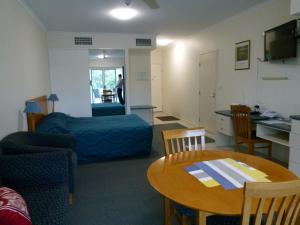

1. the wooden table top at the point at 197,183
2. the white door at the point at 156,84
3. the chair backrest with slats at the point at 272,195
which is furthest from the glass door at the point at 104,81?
the chair backrest with slats at the point at 272,195

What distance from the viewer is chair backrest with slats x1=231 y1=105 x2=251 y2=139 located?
336 centimetres

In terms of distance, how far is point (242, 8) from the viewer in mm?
4047

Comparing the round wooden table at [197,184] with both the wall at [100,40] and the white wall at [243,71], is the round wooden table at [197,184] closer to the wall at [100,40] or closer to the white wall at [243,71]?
the white wall at [243,71]

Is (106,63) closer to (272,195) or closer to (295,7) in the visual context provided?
(295,7)

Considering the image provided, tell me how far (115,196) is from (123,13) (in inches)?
127

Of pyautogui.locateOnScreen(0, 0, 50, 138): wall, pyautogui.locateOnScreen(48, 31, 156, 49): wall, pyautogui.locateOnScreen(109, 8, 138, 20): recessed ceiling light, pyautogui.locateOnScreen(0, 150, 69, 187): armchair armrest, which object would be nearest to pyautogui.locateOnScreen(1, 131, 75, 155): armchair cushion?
pyautogui.locateOnScreen(0, 0, 50, 138): wall

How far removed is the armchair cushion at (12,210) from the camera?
4.07ft

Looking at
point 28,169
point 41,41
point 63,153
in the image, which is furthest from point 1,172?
point 41,41

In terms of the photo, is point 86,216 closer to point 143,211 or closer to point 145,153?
point 143,211

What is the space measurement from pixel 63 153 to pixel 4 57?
1.49m

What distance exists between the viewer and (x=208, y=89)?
5605mm

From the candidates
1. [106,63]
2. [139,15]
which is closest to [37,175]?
[139,15]

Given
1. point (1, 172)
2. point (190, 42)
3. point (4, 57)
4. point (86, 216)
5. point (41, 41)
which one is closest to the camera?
point (1, 172)

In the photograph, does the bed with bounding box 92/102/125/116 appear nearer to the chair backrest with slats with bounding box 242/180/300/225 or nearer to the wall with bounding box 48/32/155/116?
the wall with bounding box 48/32/155/116
